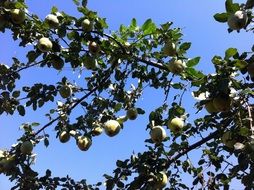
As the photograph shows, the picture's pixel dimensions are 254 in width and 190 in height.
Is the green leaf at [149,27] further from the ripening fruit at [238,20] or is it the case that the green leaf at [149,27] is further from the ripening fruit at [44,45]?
the ripening fruit at [238,20]

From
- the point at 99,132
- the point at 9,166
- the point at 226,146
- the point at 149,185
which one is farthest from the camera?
the point at 99,132

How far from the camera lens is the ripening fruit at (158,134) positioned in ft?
15.0

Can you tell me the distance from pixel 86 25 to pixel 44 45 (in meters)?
Answer: 0.47

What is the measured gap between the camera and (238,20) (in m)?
3.54

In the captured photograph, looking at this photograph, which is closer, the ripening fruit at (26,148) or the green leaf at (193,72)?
the green leaf at (193,72)

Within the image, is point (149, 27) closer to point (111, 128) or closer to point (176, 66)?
point (176, 66)

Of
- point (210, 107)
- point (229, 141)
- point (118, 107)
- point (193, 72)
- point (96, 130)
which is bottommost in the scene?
point (229, 141)

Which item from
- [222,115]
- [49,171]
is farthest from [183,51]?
[49,171]

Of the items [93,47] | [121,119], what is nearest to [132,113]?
[121,119]

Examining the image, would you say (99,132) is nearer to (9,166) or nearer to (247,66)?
(9,166)

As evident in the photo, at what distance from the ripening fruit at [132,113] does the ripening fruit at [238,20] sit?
1.99 metres

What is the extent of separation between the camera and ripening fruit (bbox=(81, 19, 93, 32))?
4344 millimetres

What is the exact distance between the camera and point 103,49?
475cm

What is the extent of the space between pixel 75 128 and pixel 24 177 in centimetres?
78
